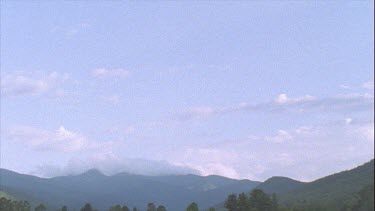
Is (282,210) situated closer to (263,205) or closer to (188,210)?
(263,205)

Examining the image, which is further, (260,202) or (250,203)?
(260,202)

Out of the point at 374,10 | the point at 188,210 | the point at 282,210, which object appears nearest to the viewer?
the point at 374,10

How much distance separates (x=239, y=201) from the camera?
576ft

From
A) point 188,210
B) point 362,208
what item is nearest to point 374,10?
point 188,210

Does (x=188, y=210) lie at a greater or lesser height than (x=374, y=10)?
lesser

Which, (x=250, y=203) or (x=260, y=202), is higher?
(x=260, y=202)

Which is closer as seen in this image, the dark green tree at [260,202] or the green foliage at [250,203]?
the green foliage at [250,203]

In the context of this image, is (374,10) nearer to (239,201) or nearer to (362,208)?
(239,201)

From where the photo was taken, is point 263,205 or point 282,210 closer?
point 263,205

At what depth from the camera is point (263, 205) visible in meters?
176

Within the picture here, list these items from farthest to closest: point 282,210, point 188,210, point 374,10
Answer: point 282,210 → point 188,210 → point 374,10

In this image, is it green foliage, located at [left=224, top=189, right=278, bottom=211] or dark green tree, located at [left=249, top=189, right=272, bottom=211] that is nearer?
green foliage, located at [left=224, top=189, right=278, bottom=211]

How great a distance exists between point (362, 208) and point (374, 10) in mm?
150099

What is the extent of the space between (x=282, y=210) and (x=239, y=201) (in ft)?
96.2
